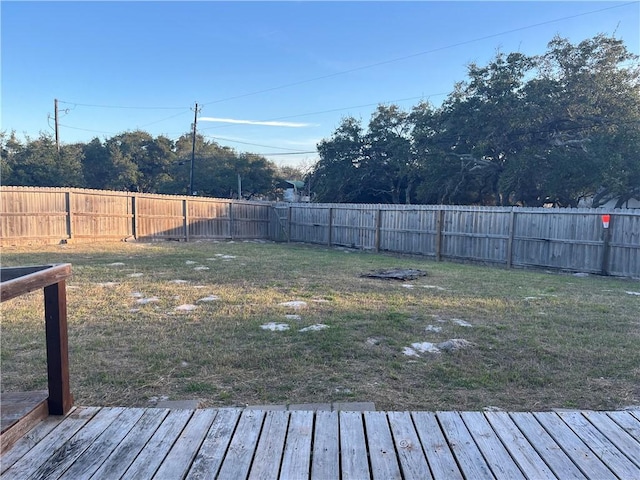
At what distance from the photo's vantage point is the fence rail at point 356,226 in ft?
29.6

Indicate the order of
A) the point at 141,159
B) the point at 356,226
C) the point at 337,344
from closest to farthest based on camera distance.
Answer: the point at 337,344, the point at 356,226, the point at 141,159

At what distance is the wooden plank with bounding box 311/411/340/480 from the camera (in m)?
1.70

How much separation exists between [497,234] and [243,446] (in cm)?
1005

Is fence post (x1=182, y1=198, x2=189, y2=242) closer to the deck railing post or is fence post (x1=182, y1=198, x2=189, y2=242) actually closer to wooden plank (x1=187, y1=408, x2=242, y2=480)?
the deck railing post

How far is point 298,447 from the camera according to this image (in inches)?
74.3

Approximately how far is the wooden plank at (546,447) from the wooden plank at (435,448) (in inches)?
16.4

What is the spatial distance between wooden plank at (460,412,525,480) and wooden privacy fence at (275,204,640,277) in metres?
8.32

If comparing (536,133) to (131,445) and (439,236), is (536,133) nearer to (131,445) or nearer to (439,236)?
(439,236)

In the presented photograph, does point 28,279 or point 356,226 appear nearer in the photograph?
point 28,279

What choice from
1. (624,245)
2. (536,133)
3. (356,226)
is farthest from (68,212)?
(536,133)

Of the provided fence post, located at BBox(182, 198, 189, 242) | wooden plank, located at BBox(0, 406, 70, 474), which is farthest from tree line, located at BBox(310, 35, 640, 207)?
wooden plank, located at BBox(0, 406, 70, 474)

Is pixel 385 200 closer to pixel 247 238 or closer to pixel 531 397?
pixel 247 238

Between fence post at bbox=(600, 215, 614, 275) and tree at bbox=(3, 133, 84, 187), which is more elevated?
tree at bbox=(3, 133, 84, 187)

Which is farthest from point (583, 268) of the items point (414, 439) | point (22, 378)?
point (22, 378)
